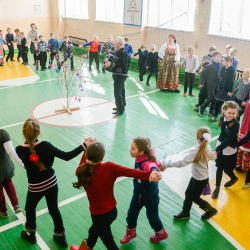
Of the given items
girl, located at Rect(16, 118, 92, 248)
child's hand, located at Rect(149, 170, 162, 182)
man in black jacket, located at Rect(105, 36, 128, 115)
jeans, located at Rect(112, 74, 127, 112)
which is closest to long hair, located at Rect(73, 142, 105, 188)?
girl, located at Rect(16, 118, 92, 248)

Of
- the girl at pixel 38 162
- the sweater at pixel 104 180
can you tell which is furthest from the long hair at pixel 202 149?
the girl at pixel 38 162

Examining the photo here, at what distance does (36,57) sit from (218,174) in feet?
32.8

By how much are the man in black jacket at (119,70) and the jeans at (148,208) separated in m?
4.47

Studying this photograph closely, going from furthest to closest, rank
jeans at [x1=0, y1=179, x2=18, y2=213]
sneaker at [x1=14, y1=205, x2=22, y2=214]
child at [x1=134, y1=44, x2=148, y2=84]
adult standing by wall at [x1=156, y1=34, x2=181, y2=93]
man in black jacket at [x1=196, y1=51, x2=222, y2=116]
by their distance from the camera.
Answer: child at [x1=134, y1=44, x2=148, y2=84] → adult standing by wall at [x1=156, y1=34, x2=181, y2=93] → man in black jacket at [x1=196, y1=51, x2=222, y2=116] → sneaker at [x1=14, y1=205, x2=22, y2=214] → jeans at [x1=0, y1=179, x2=18, y2=213]

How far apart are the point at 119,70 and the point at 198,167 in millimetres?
4230

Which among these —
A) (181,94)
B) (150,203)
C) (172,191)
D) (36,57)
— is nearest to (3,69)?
(36,57)

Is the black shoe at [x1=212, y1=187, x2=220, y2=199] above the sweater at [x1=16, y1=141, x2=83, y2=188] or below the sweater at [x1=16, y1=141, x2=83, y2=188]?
below

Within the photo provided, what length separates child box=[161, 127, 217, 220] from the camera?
364cm

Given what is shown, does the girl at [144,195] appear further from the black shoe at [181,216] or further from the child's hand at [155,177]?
the black shoe at [181,216]

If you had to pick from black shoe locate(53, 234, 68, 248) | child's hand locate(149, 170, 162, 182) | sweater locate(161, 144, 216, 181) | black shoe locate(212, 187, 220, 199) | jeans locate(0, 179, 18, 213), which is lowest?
black shoe locate(53, 234, 68, 248)

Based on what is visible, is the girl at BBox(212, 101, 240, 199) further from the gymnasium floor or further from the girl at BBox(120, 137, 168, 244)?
the girl at BBox(120, 137, 168, 244)

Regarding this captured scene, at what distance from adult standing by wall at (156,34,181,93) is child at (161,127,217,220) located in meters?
6.37

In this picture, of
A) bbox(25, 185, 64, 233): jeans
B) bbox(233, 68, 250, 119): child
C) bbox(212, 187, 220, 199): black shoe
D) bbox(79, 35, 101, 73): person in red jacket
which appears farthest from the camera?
bbox(79, 35, 101, 73): person in red jacket

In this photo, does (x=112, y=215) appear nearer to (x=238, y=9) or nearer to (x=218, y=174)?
(x=218, y=174)
